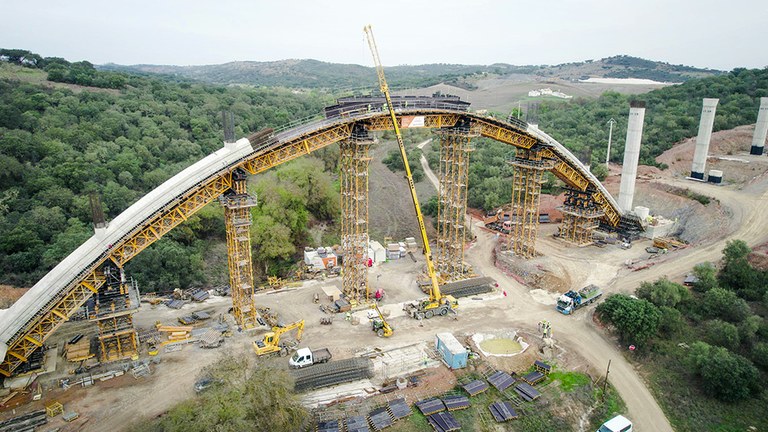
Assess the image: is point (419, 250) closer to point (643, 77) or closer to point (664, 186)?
point (664, 186)

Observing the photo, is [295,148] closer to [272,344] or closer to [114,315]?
[272,344]

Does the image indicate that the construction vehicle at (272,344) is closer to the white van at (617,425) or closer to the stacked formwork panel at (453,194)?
the stacked formwork panel at (453,194)

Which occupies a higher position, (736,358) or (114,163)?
(114,163)

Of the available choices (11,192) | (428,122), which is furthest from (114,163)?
(428,122)

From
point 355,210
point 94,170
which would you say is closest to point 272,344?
point 355,210

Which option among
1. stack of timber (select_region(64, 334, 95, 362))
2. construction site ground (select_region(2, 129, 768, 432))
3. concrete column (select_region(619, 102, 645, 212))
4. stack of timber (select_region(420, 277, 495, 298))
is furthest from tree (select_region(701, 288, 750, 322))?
stack of timber (select_region(64, 334, 95, 362))
